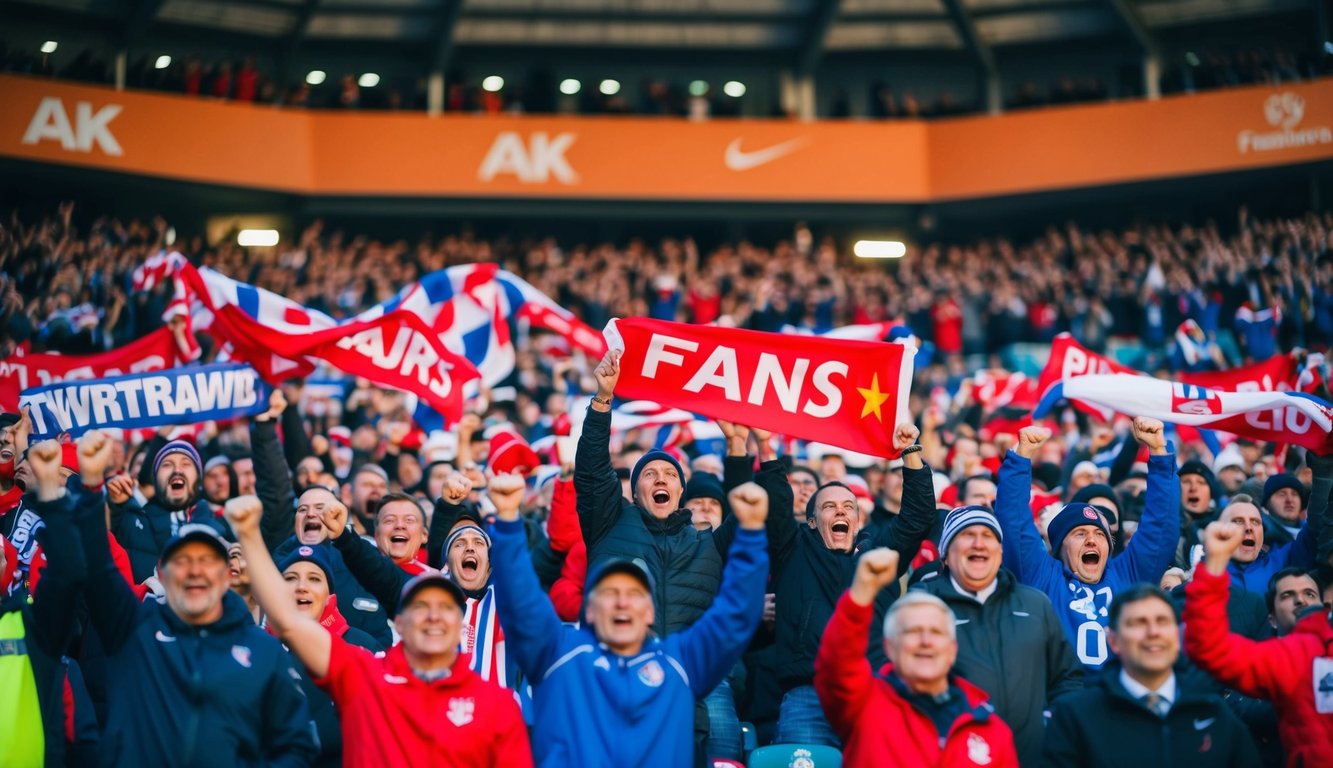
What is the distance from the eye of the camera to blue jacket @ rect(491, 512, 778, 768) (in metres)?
5.12

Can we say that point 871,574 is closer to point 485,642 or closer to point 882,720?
point 882,720

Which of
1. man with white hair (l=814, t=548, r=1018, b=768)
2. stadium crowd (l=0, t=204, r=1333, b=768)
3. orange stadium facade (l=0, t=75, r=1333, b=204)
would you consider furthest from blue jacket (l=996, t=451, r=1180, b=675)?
orange stadium facade (l=0, t=75, r=1333, b=204)

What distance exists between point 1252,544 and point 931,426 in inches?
213

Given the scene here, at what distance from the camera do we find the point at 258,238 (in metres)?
25.1

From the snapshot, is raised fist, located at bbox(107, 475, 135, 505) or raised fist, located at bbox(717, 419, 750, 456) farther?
raised fist, located at bbox(717, 419, 750, 456)

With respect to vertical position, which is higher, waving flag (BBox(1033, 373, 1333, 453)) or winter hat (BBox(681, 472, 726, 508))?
waving flag (BBox(1033, 373, 1333, 453))

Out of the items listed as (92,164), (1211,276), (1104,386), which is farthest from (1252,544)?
(92,164)

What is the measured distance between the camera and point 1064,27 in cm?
2717

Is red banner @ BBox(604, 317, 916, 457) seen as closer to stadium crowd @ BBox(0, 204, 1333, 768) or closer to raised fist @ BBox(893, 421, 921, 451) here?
stadium crowd @ BBox(0, 204, 1333, 768)

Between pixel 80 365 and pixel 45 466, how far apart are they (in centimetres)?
661

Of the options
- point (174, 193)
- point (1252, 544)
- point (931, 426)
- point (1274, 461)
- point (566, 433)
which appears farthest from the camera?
point (174, 193)

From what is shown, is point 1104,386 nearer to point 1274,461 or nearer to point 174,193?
point 1274,461

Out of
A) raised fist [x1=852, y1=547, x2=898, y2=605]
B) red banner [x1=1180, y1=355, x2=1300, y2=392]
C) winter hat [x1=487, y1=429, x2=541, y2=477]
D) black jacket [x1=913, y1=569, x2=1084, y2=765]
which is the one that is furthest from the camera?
red banner [x1=1180, y1=355, x2=1300, y2=392]

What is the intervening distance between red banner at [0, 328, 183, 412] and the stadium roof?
14779 millimetres
